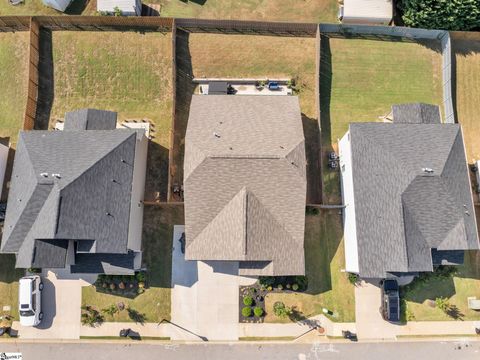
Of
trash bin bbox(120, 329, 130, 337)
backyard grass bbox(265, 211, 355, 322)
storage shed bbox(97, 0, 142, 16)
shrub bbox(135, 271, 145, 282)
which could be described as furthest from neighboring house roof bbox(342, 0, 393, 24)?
trash bin bbox(120, 329, 130, 337)

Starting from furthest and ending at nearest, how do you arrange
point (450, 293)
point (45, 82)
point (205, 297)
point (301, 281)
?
point (45, 82) < point (450, 293) < point (301, 281) < point (205, 297)

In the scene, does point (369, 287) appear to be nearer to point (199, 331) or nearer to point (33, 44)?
point (199, 331)

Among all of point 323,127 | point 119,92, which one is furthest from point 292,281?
point 119,92

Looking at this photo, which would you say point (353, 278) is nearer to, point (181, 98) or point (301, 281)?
point (301, 281)

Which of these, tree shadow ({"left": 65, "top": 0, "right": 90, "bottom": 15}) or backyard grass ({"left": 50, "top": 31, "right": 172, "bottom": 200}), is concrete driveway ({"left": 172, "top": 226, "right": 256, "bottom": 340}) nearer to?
backyard grass ({"left": 50, "top": 31, "right": 172, "bottom": 200})

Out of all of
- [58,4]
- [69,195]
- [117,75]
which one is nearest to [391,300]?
[69,195]

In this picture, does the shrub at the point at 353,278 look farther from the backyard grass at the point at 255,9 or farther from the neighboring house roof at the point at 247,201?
the backyard grass at the point at 255,9
